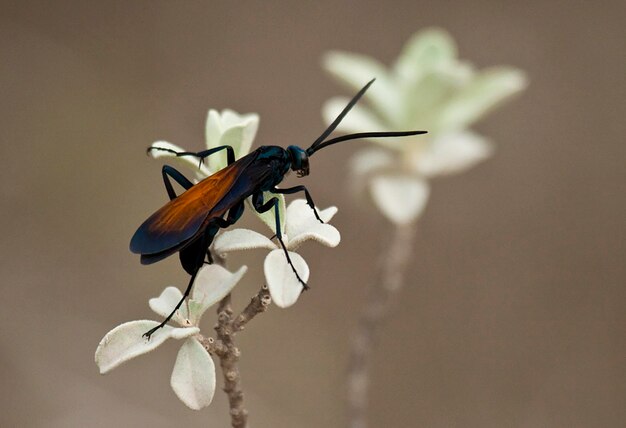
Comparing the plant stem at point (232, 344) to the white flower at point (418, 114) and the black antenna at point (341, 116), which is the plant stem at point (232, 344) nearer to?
the black antenna at point (341, 116)

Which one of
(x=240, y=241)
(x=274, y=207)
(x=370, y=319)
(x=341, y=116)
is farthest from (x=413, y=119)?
(x=240, y=241)

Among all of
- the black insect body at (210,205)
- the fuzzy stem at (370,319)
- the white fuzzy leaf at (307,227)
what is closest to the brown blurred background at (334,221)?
the fuzzy stem at (370,319)

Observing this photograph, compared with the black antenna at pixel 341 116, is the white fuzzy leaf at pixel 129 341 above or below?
below

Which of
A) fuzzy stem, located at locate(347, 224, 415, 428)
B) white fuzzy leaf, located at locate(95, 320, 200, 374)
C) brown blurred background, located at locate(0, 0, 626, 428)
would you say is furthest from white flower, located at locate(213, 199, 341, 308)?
brown blurred background, located at locate(0, 0, 626, 428)

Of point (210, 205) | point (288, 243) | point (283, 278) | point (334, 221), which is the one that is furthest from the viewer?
point (334, 221)

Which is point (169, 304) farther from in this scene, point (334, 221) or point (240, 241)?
point (334, 221)

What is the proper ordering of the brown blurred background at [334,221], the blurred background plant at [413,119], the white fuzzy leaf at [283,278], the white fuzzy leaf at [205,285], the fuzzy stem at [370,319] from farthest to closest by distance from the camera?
the brown blurred background at [334,221]
the blurred background plant at [413,119]
the fuzzy stem at [370,319]
the white fuzzy leaf at [205,285]
the white fuzzy leaf at [283,278]
